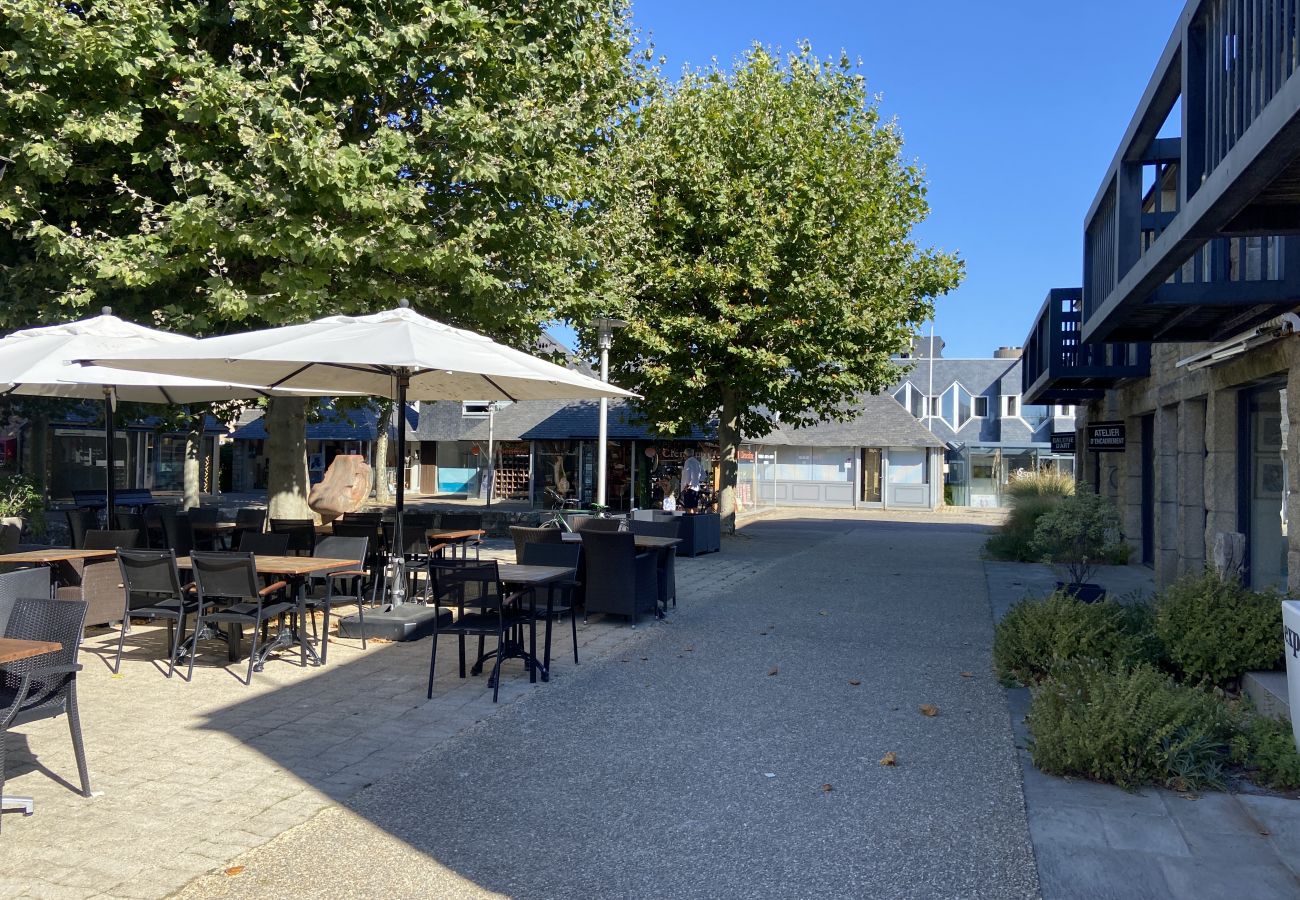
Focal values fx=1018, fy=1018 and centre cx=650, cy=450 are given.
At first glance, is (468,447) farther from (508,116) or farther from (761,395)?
(508,116)

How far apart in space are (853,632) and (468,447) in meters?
33.8

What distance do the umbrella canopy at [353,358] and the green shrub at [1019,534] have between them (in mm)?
11682

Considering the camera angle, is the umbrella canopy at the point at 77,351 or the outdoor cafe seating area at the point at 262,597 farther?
the umbrella canopy at the point at 77,351

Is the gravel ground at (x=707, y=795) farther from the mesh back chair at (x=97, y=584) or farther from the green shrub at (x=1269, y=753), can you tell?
the mesh back chair at (x=97, y=584)

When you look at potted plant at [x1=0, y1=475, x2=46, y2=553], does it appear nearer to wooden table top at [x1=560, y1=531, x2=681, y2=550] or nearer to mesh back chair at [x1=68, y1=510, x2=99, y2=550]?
mesh back chair at [x1=68, y1=510, x2=99, y2=550]

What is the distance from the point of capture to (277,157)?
369 inches

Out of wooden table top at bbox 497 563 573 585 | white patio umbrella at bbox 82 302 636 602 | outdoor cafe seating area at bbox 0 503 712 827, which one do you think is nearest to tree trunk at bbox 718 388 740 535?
outdoor cafe seating area at bbox 0 503 712 827

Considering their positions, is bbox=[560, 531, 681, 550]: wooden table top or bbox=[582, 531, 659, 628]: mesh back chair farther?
bbox=[560, 531, 681, 550]: wooden table top

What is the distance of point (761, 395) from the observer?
19.8m

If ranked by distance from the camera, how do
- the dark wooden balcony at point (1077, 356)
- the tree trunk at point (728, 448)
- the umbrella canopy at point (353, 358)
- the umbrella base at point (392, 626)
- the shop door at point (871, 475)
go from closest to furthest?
the umbrella canopy at point (353, 358) < the umbrella base at point (392, 626) < the dark wooden balcony at point (1077, 356) < the tree trunk at point (728, 448) < the shop door at point (871, 475)

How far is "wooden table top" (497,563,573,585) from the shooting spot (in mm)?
7215

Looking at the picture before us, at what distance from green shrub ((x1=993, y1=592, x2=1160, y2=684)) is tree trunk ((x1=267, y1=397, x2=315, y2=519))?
880 centimetres

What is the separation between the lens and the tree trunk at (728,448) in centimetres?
2083

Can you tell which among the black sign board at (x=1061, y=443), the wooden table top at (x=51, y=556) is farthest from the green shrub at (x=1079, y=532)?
the black sign board at (x=1061, y=443)
